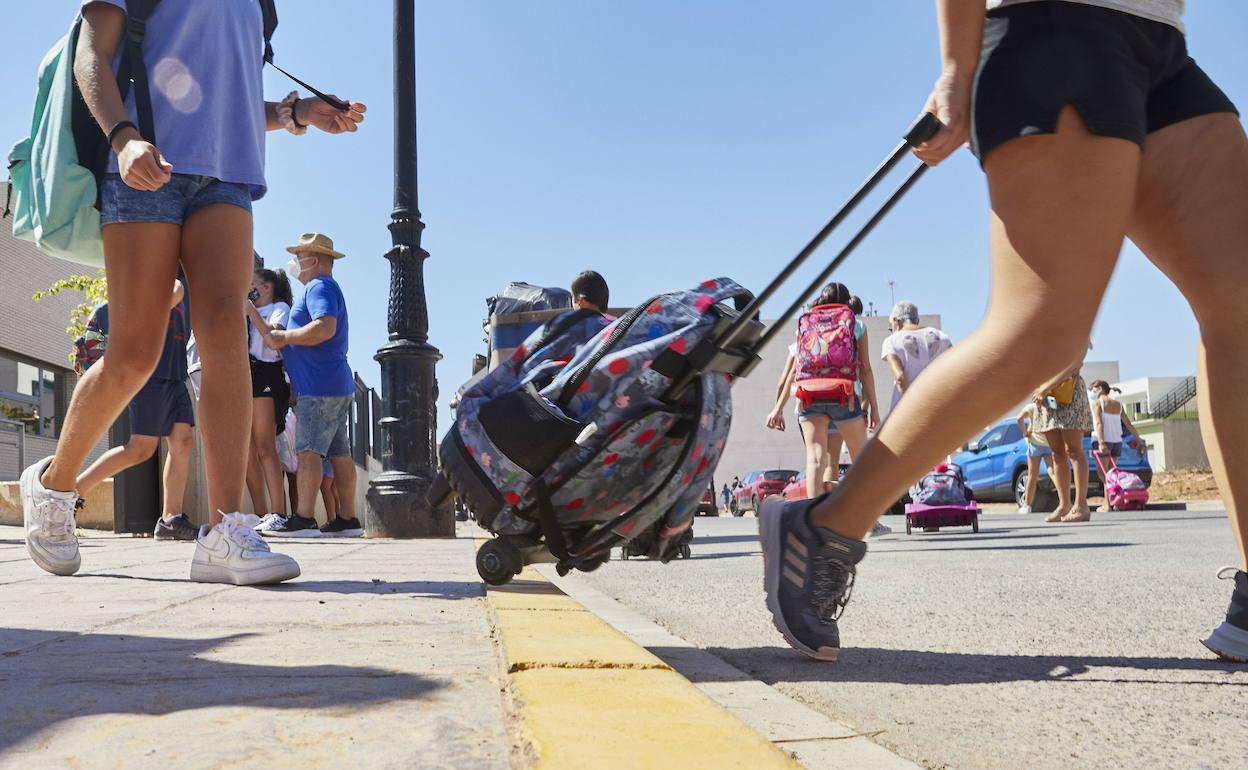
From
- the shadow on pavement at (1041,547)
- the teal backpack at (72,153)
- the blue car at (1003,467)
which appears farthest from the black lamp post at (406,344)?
the blue car at (1003,467)

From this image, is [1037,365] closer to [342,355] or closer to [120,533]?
[342,355]

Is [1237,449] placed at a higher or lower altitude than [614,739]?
higher

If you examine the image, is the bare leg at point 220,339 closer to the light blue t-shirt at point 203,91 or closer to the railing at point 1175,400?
the light blue t-shirt at point 203,91

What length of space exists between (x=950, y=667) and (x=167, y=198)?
8.97 ft

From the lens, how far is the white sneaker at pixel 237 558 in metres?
3.55

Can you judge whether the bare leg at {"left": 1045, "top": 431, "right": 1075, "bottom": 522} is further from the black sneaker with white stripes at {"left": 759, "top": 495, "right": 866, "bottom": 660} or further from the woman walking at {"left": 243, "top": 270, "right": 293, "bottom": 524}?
the black sneaker with white stripes at {"left": 759, "top": 495, "right": 866, "bottom": 660}

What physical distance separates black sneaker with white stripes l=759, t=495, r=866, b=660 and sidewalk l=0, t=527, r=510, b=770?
2.18 feet

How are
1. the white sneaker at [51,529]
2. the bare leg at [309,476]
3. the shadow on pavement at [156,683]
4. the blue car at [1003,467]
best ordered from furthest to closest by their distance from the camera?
1. the blue car at [1003,467]
2. the bare leg at [309,476]
3. the white sneaker at [51,529]
4. the shadow on pavement at [156,683]

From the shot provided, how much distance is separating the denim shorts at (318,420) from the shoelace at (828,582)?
6.05m

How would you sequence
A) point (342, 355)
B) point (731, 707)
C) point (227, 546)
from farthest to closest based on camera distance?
point (342, 355) < point (227, 546) < point (731, 707)

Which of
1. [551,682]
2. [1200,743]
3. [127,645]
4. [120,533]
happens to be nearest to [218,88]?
[127,645]

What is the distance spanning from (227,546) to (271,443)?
477 cm

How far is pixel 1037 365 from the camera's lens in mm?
2299

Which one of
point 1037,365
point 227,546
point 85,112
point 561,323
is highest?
point 85,112
